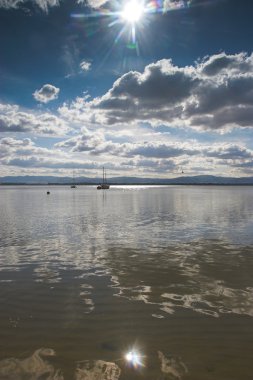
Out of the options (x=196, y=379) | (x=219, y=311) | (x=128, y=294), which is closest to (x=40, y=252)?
(x=128, y=294)

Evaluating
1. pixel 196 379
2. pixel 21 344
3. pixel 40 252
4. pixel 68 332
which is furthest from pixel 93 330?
pixel 40 252

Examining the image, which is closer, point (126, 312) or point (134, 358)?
point (134, 358)

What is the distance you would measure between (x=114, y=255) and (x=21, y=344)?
11.0 m

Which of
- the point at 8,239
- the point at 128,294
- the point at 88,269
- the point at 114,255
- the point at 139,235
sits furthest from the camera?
the point at 139,235

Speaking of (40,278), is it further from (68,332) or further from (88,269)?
(68,332)

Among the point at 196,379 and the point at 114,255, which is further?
the point at 114,255

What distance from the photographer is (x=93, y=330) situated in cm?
909

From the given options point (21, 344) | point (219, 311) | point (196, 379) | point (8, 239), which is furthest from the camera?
point (8, 239)

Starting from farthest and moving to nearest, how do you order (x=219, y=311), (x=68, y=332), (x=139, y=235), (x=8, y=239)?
(x=139, y=235) → (x=8, y=239) → (x=219, y=311) → (x=68, y=332)

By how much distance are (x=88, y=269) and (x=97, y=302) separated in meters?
4.65

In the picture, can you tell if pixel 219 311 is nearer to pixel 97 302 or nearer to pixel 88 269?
pixel 97 302

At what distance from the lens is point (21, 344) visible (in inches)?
324

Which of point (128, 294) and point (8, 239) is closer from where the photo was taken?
point (128, 294)

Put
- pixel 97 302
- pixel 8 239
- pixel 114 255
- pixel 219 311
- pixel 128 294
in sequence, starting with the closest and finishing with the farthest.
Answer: pixel 219 311 → pixel 97 302 → pixel 128 294 → pixel 114 255 → pixel 8 239
